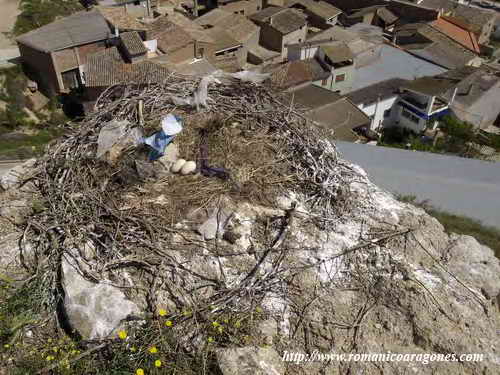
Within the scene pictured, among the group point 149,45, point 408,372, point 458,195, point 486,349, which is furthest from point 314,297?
point 149,45

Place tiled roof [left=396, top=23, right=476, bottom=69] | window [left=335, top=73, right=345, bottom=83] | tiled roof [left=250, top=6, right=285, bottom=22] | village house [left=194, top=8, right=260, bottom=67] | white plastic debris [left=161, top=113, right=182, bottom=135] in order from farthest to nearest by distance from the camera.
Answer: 1. tiled roof [left=250, top=6, right=285, bottom=22]
2. tiled roof [left=396, top=23, right=476, bottom=69]
3. village house [left=194, top=8, right=260, bottom=67]
4. window [left=335, top=73, right=345, bottom=83]
5. white plastic debris [left=161, top=113, right=182, bottom=135]

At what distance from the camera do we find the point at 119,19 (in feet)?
69.7

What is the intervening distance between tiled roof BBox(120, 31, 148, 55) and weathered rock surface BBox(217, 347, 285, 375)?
17.1 metres

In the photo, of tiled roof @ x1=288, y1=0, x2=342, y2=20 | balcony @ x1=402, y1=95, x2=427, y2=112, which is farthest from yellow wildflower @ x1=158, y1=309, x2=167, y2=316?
tiled roof @ x1=288, y1=0, x2=342, y2=20

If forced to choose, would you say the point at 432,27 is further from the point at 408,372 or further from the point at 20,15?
the point at 408,372

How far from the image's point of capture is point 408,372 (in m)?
3.82

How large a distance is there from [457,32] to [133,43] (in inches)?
910

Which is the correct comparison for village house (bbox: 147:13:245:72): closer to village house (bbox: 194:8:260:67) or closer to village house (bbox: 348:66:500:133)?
village house (bbox: 194:8:260:67)

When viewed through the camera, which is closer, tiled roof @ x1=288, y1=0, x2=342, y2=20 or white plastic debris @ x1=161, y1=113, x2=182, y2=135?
white plastic debris @ x1=161, y1=113, x2=182, y2=135

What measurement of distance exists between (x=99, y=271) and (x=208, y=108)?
2.84m

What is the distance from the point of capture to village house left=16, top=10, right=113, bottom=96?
19516mm

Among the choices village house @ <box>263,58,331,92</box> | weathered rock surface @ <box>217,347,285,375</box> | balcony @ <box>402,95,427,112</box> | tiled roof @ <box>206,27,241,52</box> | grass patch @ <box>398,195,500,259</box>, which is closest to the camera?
weathered rock surface @ <box>217,347,285,375</box>

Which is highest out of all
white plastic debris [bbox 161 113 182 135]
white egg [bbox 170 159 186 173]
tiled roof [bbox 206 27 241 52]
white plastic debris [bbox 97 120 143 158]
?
white plastic debris [bbox 161 113 182 135]

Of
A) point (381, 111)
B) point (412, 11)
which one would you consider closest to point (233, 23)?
point (381, 111)
